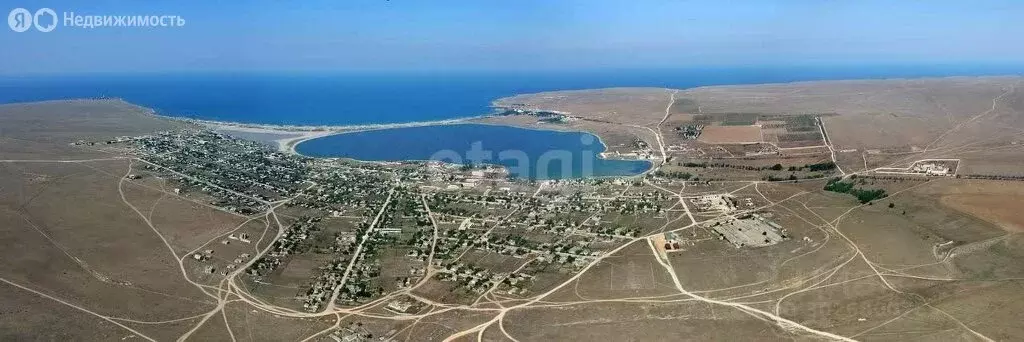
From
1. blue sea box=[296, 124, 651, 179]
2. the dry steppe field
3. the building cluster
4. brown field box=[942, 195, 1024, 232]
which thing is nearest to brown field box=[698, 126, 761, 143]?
blue sea box=[296, 124, 651, 179]

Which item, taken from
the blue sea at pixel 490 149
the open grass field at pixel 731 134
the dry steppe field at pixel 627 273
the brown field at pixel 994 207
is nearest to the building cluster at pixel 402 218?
the dry steppe field at pixel 627 273

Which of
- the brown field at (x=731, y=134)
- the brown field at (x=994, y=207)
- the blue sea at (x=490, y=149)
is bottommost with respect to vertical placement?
the brown field at (x=994, y=207)

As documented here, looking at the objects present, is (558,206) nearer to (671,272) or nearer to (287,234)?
(671,272)

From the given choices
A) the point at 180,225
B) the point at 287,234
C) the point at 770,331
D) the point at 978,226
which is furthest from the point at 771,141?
the point at 180,225

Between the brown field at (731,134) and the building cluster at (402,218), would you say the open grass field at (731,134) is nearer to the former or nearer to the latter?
the brown field at (731,134)

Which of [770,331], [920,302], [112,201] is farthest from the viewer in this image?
[112,201]

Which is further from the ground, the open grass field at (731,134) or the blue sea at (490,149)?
the open grass field at (731,134)
